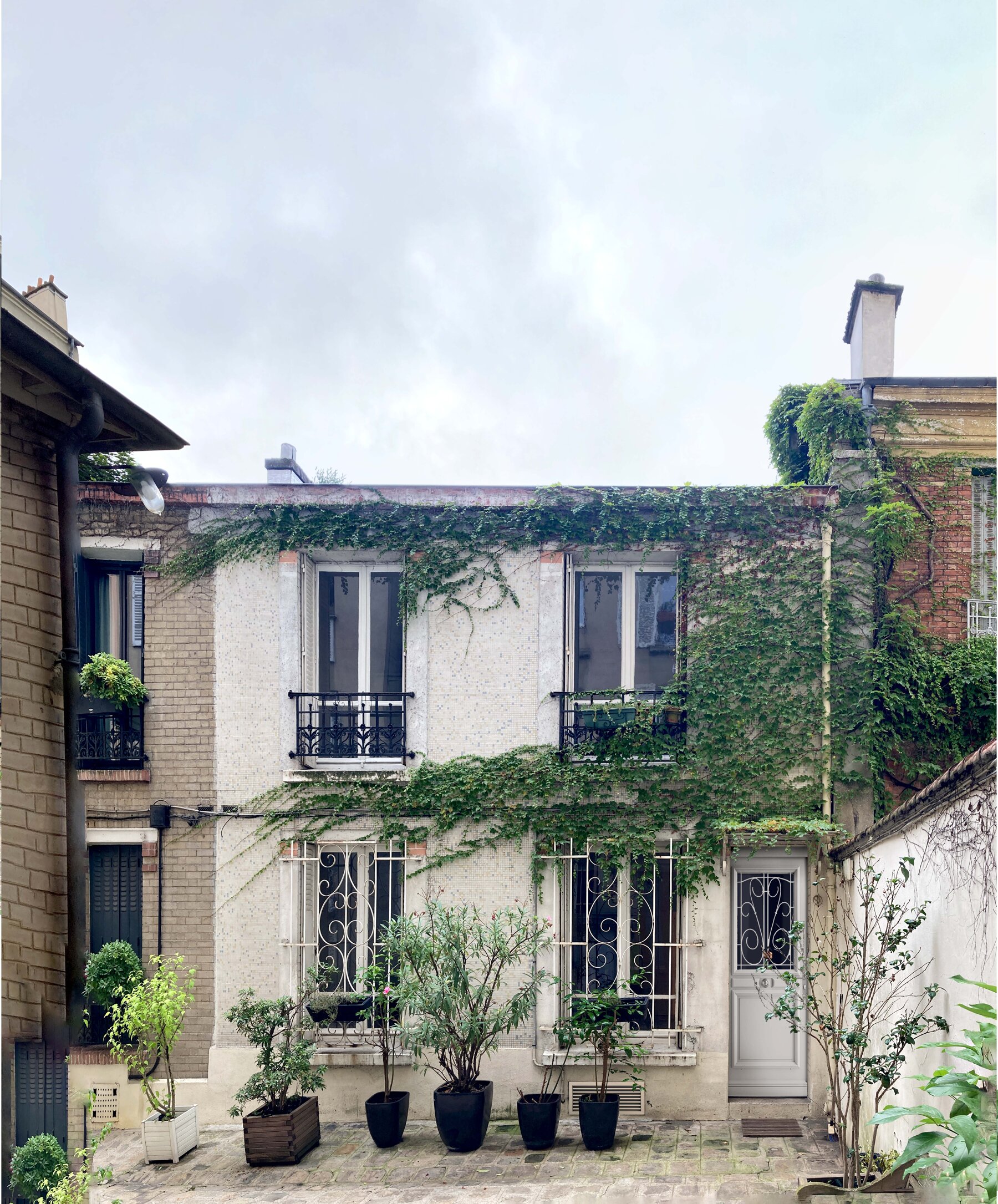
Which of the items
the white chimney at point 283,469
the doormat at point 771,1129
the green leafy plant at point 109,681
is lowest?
the doormat at point 771,1129

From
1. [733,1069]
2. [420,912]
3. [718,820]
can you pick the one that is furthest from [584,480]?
[733,1069]

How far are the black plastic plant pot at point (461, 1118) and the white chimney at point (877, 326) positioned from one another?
6936 mm

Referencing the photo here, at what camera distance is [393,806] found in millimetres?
7438

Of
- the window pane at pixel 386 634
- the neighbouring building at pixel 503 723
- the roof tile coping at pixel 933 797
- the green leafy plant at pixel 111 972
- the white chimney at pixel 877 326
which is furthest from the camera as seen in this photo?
the white chimney at pixel 877 326

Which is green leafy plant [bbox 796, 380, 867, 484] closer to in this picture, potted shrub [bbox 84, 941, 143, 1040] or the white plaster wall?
the white plaster wall

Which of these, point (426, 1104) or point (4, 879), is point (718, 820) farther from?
point (4, 879)

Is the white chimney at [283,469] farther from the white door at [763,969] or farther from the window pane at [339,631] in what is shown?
the white door at [763,969]

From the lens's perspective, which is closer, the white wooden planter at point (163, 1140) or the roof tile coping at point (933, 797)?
the roof tile coping at point (933, 797)

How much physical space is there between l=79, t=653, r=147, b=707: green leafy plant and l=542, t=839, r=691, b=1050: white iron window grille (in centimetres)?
585

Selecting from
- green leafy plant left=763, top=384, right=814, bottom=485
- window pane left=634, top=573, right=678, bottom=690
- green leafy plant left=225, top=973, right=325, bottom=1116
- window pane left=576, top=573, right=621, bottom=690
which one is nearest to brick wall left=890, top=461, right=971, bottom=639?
green leafy plant left=763, top=384, right=814, bottom=485

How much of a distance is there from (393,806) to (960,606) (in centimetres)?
521

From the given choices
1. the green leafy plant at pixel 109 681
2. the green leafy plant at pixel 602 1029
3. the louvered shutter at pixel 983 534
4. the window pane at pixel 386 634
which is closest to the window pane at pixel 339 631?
the window pane at pixel 386 634

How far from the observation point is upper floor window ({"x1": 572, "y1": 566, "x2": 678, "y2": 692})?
25.0 feet

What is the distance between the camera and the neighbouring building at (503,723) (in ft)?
24.0
